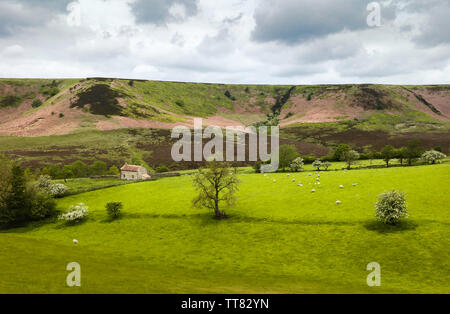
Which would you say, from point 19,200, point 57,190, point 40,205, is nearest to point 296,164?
point 57,190

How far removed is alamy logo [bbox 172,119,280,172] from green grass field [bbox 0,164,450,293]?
42.9m

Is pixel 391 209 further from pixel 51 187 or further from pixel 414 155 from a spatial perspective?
pixel 51 187

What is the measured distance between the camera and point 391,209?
4428 centimetres

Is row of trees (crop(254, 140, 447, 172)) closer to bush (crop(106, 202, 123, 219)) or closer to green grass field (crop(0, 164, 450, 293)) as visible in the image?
green grass field (crop(0, 164, 450, 293))

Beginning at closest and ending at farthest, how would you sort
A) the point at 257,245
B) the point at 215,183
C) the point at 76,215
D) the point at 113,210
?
the point at 257,245, the point at 215,183, the point at 76,215, the point at 113,210

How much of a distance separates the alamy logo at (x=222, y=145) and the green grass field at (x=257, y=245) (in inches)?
1690

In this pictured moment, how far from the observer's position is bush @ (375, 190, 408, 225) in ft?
144

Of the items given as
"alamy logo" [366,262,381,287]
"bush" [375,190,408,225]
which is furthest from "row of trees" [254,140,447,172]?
"alamy logo" [366,262,381,287]

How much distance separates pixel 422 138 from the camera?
494 feet

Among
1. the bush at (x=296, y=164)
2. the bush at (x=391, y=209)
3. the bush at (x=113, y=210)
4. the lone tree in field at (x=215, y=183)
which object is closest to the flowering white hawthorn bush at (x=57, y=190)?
the bush at (x=113, y=210)

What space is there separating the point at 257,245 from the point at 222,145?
11442cm
